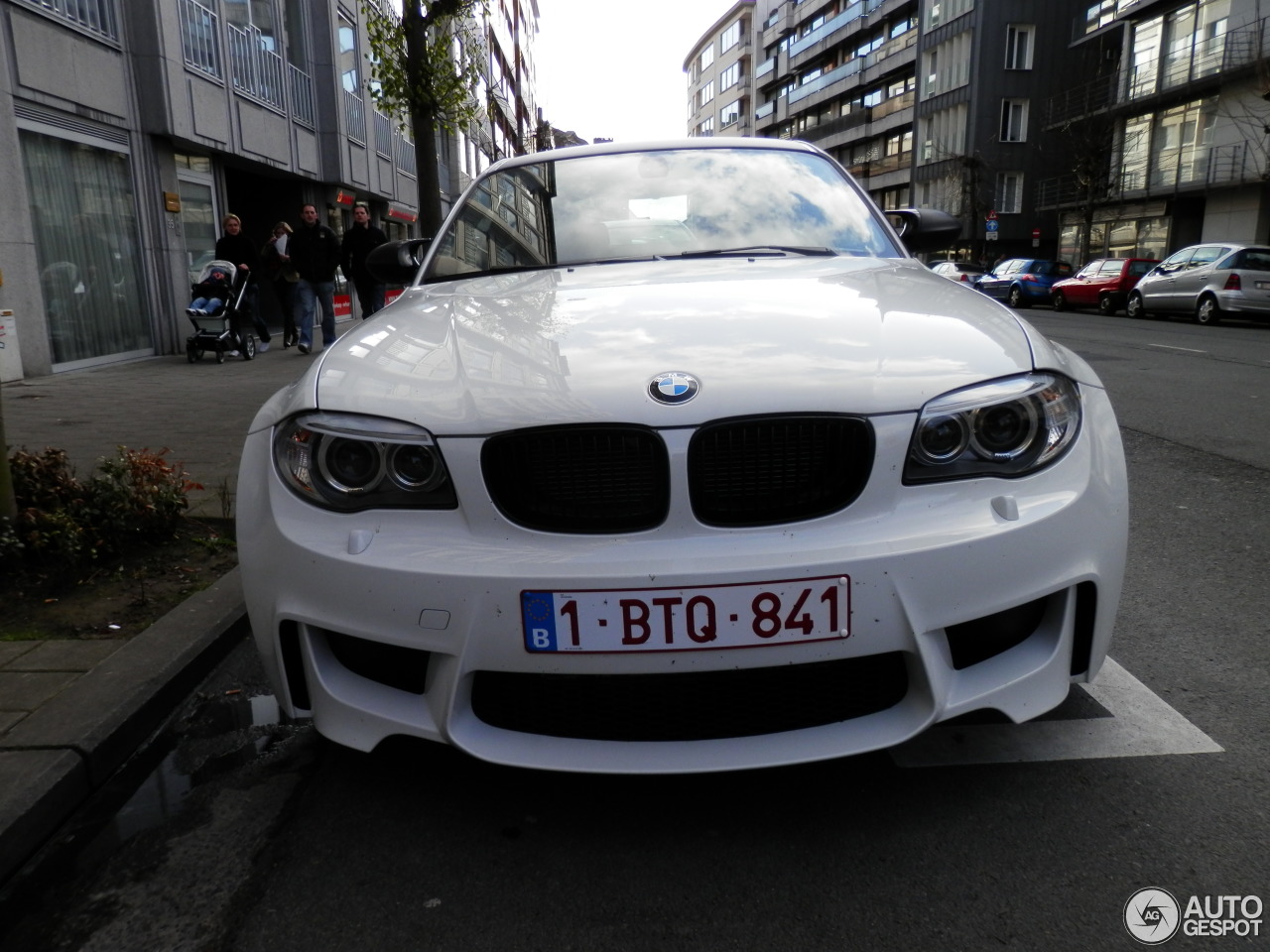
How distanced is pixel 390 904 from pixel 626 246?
7.31 feet

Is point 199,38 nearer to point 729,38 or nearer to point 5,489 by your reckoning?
point 5,489

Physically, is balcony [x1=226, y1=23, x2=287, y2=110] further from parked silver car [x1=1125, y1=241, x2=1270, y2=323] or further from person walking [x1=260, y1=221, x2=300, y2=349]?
parked silver car [x1=1125, y1=241, x2=1270, y2=323]

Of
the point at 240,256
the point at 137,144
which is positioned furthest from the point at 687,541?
the point at 137,144

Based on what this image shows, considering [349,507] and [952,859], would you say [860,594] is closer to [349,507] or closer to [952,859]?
[952,859]

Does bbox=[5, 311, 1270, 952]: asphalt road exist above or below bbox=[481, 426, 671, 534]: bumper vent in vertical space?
below

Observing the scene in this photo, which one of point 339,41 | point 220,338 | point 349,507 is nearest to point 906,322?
point 349,507

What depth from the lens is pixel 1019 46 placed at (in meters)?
48.6

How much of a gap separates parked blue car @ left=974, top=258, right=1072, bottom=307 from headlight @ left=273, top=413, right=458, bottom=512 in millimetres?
29833

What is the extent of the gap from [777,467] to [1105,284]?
26.5 m

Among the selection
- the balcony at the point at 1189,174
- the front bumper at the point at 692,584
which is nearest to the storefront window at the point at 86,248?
the front bumper at the point at 692,584

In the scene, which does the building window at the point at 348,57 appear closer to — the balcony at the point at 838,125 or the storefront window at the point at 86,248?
the storefront window at the point at 86,248

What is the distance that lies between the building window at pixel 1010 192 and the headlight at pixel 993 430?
51338 mm

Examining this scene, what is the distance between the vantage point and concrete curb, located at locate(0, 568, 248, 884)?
2219 mm

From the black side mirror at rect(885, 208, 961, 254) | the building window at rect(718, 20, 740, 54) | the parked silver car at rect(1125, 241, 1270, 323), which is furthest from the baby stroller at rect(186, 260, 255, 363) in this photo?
the building window at rect(718, 20, 740, 54)
